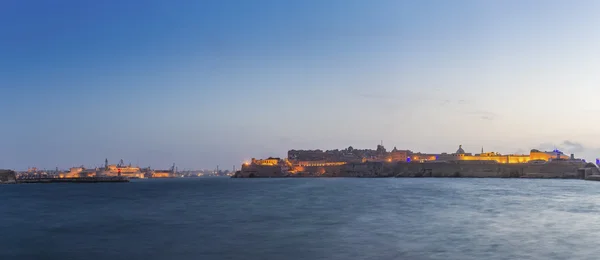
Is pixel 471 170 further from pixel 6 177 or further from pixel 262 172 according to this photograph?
pixel 6 177

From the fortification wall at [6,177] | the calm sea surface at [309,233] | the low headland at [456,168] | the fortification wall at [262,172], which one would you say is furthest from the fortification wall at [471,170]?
the fortification wall at [6,177]

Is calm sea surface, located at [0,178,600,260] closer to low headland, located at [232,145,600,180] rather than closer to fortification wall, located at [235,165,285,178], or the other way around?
low headland, located at [232,145,600,180]

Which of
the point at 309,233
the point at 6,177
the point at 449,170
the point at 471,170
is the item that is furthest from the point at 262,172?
the point at 309,233

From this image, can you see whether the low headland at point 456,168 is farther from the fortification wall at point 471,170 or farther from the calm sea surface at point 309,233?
the calm sea surface at point 309,233

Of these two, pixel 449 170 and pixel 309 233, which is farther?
pixel 449 170

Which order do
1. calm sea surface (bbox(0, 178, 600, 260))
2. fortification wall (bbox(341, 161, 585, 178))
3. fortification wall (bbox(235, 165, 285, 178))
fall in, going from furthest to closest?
fortification wall (bbox(235, 165, 285, 178)) < fortification wall (bbox(341, 161, 585, 178)) < calm sea surface (bbox(0, 178, 600, 260))

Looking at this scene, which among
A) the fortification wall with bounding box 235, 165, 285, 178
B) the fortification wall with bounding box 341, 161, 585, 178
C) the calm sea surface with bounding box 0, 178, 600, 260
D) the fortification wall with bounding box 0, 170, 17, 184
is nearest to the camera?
the calm sea surface with bounding box 0, 178, 600, 260

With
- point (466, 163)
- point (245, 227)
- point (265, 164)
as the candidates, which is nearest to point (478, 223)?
point (245, 227)

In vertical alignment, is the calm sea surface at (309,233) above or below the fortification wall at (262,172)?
above

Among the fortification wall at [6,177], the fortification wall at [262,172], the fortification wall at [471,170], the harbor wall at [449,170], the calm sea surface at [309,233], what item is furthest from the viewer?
the fortification wall at [262,172]

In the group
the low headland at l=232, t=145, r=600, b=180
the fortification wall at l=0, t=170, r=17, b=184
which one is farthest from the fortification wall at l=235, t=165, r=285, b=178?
the fortification wall at l=0, t=170, r=17, b=184

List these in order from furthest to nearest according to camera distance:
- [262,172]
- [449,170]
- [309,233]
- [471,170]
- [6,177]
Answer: [262,172]
[449,170]
[471,170]
[6,177]
[309,233]

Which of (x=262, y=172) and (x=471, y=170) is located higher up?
(x=471, y=170)

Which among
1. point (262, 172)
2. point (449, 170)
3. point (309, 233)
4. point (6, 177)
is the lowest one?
point (262, 172)
